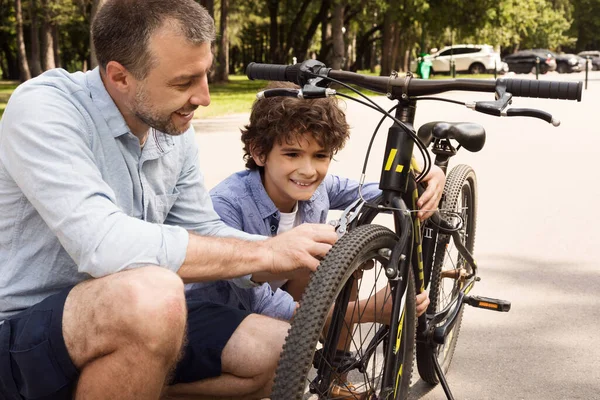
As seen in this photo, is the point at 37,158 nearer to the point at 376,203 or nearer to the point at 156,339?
the point at 156,339

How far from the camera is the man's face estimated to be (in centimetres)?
262

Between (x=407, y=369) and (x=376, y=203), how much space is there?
580 millimetres

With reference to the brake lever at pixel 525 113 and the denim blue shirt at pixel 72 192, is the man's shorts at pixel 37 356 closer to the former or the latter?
the denim blue shirt at pixel 72 192

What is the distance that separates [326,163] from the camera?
11.2ft

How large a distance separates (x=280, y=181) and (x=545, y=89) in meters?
1.15

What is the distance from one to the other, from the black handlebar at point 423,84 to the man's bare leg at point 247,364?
0.86 metres

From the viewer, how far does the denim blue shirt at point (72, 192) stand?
2355 millimetres

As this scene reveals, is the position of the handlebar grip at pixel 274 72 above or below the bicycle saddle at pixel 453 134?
above

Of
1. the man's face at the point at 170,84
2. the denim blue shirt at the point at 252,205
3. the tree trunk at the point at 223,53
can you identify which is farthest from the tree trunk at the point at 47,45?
the man's face at the point at 170,84

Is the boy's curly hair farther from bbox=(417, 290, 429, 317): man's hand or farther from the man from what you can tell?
bbox=(417, 290, 429, 317): man's hand

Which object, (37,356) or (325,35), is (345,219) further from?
(325,35)

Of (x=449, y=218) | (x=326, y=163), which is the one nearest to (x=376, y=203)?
(x=326, y=163)

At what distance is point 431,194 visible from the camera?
A: 3088 mm

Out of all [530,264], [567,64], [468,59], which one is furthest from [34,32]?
[530,264]
